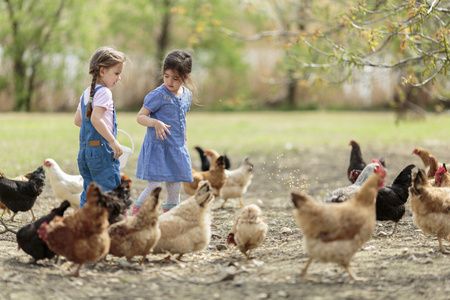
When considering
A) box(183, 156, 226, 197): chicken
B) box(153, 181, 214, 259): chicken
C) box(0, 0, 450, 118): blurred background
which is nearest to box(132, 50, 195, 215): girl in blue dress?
box(153, 181, 214, 259): chicken

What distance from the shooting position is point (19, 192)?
5.70 metres

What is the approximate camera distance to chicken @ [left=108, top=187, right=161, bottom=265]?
4.20 meters

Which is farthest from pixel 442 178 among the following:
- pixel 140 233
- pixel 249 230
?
pixel 140 233

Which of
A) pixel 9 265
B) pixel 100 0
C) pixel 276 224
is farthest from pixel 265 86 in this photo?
pixel 9 265

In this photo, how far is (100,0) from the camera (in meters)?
26.9

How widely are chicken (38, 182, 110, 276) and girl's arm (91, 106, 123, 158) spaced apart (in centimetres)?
84

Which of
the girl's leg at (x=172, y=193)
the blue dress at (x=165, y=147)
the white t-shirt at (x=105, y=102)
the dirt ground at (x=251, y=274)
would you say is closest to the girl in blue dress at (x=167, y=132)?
the blue dress at (x=165, y=147)

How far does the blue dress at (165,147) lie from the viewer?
5188 mm

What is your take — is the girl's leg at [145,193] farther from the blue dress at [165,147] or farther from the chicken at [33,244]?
the chicken at [33,244]

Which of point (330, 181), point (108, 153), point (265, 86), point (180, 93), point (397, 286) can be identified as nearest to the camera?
point (397, 286)

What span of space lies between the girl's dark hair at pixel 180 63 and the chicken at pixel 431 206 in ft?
7.60

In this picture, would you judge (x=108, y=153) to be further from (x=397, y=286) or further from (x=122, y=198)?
(x=397, y=286)

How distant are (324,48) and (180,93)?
18.8 ft

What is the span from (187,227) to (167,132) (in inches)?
45.8
